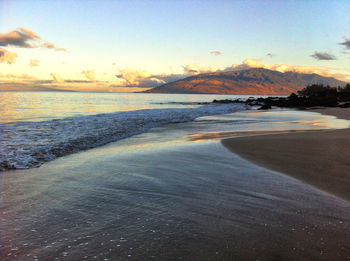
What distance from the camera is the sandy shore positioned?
17.0 feet

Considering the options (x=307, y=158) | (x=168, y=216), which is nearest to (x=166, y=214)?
(x=168, y=216)

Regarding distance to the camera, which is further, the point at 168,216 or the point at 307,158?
the point at 307,158

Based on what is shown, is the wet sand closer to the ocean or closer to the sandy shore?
the ocean

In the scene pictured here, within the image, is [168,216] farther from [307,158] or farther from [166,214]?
[307,158]

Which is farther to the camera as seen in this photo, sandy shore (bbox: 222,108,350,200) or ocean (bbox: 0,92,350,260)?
sandy shore (bbox: 222,108,350,200)

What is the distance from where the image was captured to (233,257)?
8.54 ft

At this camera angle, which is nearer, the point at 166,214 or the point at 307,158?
the point at 166,214

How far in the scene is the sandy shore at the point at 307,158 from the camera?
204 inches

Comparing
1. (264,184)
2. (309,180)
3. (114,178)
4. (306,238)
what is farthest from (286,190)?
(114,178)

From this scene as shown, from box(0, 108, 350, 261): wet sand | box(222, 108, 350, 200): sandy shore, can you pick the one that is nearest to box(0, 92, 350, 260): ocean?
box(0, 108, 350, 261): wet sand

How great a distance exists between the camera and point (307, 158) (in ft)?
23.4

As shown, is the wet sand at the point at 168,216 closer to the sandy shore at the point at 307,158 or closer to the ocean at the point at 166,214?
the ocean at the point at 166,214

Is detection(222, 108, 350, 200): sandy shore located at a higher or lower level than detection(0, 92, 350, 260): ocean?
higher

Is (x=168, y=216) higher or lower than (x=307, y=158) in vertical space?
lower
